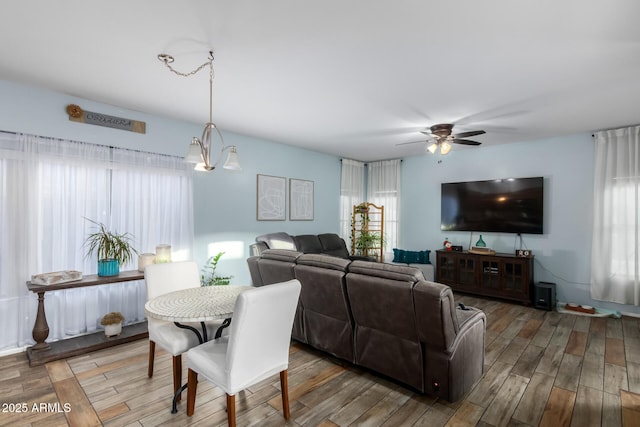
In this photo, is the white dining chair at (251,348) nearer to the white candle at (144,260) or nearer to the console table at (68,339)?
the console table at (68,339)

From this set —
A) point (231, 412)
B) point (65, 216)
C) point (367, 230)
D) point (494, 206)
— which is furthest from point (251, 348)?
point (367, 230)

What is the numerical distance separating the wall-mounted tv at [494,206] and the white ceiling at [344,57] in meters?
1.32

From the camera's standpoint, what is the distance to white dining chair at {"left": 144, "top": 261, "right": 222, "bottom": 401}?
225 cm

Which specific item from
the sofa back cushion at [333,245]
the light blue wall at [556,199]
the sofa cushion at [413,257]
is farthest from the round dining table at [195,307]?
the light blue wall at [556,199]

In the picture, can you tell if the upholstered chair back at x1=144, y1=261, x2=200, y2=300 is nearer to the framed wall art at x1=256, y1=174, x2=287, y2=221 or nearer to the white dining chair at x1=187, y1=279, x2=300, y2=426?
the white dining chair at x1=187, y1=279, x2=300, y2=426

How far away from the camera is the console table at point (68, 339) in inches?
113

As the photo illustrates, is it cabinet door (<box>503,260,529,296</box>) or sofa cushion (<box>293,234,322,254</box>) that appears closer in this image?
cabinet door (<box>503,260,529,296</box>)

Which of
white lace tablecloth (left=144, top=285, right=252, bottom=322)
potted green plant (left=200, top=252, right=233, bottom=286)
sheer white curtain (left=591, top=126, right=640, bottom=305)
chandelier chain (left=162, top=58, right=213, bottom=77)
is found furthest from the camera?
potted green plant (left=200, top=252, right=233, bottom=286)

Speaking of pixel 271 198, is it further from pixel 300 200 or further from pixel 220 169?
pixel 220 169

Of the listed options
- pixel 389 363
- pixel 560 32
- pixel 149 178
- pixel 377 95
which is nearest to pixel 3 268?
pixel 149 178

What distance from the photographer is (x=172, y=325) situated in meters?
2.42

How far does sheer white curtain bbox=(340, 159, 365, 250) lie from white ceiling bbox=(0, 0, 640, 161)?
2749 millimetres

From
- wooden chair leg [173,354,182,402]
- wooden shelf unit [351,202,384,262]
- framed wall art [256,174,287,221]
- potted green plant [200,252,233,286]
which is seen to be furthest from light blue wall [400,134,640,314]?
wooden chair leg [173,354,182,402]

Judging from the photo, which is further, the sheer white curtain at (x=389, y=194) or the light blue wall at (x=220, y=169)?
the sheer white curtain at (x=389, y=194)
